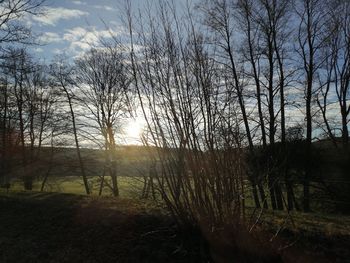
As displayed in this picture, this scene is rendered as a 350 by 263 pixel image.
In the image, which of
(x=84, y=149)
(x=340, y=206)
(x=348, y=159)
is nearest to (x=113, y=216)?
(x=340, y=206)

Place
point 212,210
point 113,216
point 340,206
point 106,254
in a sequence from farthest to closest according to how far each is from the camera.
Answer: point 340,206 < point 113,216 < point 106,254 < point 212,210

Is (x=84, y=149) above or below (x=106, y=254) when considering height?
above

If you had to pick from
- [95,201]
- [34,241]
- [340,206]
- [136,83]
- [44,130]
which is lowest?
[340,206]

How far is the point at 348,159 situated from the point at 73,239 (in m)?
17.1

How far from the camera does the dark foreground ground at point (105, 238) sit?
5.38m

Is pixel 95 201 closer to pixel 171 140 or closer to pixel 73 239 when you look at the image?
pixel 73 239

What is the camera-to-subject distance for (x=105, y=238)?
21.6 ft

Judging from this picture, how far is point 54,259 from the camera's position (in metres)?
6.40

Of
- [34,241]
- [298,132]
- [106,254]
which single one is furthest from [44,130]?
[106,254]

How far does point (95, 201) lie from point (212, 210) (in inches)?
226

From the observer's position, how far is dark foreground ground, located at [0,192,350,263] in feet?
17.6

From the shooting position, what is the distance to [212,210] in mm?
4805

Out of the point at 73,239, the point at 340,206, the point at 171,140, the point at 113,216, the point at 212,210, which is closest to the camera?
the point at 212,210

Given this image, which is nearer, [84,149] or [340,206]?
[340,206]
